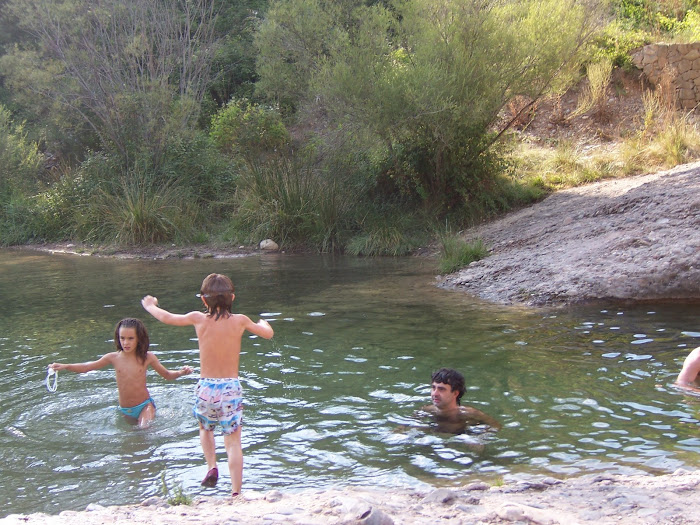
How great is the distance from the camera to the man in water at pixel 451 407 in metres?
6.04

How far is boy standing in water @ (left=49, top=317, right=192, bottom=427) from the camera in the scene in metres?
6.46

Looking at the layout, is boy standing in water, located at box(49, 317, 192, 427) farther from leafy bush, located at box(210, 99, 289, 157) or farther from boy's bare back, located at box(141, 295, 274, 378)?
leafy bush, located at box(210, 99, 289, 157)

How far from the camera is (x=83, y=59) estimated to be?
21562 millimetres

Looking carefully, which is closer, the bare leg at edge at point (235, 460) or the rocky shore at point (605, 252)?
the bare leg at edge at point (235, 460)

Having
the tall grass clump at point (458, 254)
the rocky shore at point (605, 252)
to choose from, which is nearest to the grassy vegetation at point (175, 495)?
the rocky shore at point (605, 252)

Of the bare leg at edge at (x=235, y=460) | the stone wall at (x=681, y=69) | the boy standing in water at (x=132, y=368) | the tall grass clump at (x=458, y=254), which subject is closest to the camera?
the bare leg at edge at (x=235, y=460)

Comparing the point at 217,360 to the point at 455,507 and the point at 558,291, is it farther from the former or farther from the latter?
the point at 558,291

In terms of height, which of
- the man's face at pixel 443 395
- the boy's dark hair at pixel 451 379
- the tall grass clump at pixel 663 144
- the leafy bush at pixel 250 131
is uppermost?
the leafy bush at pixel 250 131

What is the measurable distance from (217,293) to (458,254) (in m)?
8.58

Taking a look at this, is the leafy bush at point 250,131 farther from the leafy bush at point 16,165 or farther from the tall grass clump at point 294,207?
the leafy bush at point 16,165

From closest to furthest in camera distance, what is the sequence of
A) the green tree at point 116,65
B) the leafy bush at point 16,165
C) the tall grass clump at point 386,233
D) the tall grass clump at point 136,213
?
the tall grass clump at point 386,233, the tall grass clump at point 136,213, the green tree at point 116,65, the leafy bush at point 16,165

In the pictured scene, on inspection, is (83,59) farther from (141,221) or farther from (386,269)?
(386,269)

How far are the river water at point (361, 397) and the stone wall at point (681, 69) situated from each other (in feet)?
43.2

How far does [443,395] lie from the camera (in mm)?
6055
